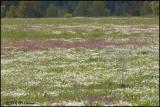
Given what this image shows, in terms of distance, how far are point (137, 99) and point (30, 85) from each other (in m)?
6.92

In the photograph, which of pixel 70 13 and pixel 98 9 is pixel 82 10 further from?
pixel 70 13

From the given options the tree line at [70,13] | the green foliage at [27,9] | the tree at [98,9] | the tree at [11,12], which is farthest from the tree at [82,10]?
the tree at [11,12]

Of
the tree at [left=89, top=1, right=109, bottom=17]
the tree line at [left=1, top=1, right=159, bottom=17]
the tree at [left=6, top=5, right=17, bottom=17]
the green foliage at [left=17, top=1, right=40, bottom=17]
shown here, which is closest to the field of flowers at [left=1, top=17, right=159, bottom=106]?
the tree line at [left=1, top=1, right=159, bottom=17]

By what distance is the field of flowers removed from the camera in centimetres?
1975

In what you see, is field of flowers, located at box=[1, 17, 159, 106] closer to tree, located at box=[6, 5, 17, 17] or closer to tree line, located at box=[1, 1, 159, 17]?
tree line, located at box=[1, 1, 159, 17]

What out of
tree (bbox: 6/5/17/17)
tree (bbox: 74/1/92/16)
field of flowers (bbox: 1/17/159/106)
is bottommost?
tree (bbox: 74/1/92/16)

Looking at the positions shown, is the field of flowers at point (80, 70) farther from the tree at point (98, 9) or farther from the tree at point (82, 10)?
the tree at point (82, 10)

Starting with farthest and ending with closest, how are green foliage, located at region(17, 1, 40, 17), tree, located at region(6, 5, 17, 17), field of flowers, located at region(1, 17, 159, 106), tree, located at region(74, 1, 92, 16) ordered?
1. tree, located at region(74, 1, 92, 16)
2. green foliage, located at region(17, 1, 40, 17)
3. tree, located at region(6, 5, 17, 17)
4. field of flowers, located at region(1, 17, 159, 106)

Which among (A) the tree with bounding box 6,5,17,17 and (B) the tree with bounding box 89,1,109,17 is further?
(B) the tree with bounding box 89,1,109,17

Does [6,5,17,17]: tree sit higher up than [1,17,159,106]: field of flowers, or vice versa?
[1,17,159,106]: field of flowers

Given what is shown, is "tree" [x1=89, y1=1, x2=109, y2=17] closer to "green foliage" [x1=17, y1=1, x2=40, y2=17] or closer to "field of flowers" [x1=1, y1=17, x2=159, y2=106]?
"green foliage" [x1=17, y1=1, x2=40, y2=17]

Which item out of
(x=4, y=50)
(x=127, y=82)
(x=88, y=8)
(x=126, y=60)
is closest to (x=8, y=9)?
(x=88, y=8)

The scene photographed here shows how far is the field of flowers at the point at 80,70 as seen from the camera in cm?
1975

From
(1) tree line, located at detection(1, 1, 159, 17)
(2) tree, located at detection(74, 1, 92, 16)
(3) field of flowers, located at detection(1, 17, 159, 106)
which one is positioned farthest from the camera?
(2) tree, located at detection(74, 1, 92, 16)
